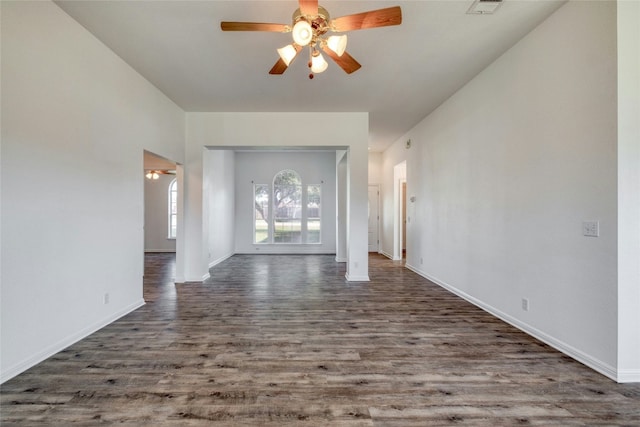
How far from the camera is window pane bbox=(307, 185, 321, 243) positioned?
8336 millimetres

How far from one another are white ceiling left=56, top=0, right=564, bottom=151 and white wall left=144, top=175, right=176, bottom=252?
5.16 m

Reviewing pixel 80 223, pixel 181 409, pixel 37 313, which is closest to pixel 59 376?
pixel 37 313

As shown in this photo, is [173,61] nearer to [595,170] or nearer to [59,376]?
[59,376]

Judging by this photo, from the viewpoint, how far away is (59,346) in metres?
2.40

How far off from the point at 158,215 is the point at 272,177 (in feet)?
13.0

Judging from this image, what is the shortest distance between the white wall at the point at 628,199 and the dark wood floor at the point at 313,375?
0.39 m

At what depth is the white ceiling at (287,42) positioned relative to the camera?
2.38 meters

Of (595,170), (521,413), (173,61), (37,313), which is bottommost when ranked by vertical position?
(521,413)

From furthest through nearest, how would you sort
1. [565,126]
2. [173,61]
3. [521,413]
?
[173,61], [565,126], [521,413]

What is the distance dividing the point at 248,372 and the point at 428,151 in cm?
465

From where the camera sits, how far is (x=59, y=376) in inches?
80.4

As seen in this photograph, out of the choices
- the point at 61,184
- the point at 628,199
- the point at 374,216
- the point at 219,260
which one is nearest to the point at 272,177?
the point at 219,260

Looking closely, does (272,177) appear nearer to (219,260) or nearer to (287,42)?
(219,260)

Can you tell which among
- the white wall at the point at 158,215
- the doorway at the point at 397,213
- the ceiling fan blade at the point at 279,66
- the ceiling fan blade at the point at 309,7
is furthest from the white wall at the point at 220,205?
the doorway at the point at 397,213
